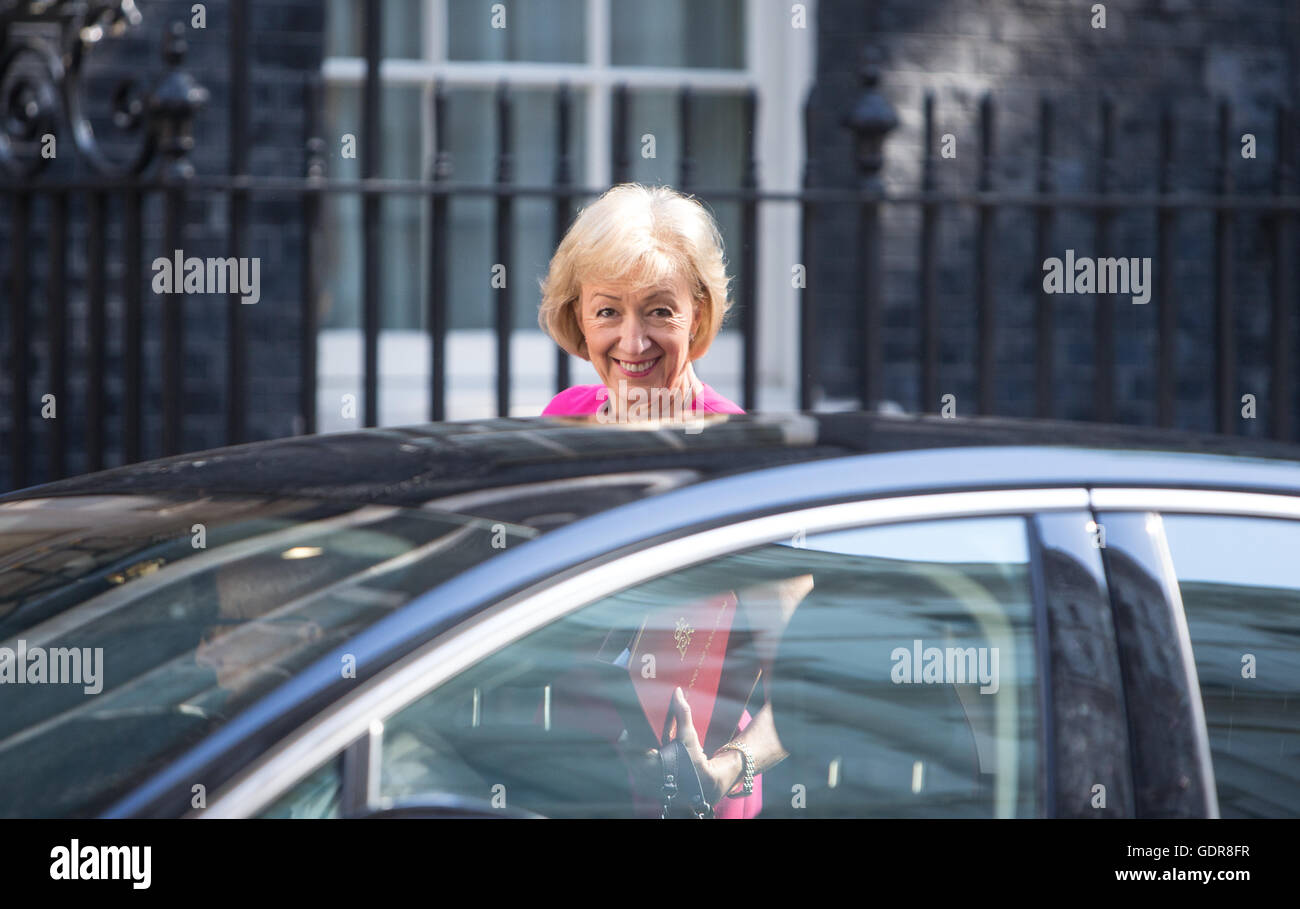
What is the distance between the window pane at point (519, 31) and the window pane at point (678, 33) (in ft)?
0.57

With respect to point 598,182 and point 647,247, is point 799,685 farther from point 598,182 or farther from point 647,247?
point 598,182

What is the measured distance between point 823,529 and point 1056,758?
37cm

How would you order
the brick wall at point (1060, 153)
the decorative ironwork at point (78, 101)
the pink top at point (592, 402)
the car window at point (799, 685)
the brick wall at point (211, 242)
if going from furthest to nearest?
the brick wall at point (1060, 153)
the brick wall at point (211, 242)
the decorative ironwork at point (78, 101)
the pink top at point (592, 402)
the car window at point (799, 685)

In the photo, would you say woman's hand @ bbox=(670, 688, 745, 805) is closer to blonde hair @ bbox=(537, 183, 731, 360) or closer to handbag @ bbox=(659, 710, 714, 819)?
handbag @ bbox=(659, 710, 714, 819)

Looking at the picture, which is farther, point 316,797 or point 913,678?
point 913,678

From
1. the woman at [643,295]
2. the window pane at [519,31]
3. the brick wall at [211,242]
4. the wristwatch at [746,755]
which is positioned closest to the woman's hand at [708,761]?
the wristwatch at [746,755]

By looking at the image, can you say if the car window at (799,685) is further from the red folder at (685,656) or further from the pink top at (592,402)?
the pink top at (592,402)

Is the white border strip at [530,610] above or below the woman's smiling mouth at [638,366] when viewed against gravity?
below

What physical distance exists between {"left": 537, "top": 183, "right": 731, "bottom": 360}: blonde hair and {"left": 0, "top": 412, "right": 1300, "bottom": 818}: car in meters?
0.74

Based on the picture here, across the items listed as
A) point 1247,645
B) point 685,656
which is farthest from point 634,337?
point 1247,645

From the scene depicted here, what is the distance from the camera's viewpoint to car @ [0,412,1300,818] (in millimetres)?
1450

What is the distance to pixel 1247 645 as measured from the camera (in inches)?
68.3

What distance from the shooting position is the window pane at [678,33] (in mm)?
6016

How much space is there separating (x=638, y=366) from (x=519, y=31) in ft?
12.4
